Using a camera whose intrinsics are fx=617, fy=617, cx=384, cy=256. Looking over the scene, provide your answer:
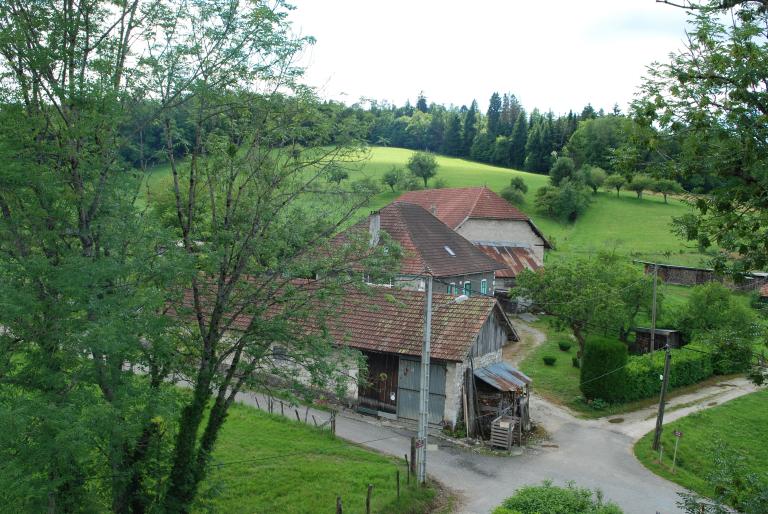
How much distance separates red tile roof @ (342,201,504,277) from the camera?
99.6ft

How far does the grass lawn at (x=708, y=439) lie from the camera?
19169 millimetres

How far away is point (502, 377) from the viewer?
21.9m

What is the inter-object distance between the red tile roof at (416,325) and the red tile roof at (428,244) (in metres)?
6.43

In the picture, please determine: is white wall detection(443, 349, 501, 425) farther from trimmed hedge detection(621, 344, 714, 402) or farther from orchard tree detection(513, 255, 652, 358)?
orchard tree detection(513, 255, 652, 358)

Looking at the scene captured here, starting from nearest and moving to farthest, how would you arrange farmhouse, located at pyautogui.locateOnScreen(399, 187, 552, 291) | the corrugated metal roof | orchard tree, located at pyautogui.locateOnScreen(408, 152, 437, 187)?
the corrugated metal roof < farmhouse, located at pyautogui.locateOnScreen(399, 187, 552, 291) < orchard tree, located at pyautogui.locateOnScreen(408, 152, 437, 187)

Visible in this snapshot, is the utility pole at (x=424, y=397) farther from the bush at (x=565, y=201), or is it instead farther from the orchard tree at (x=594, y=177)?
the orchard tree at (x=594, y=177)

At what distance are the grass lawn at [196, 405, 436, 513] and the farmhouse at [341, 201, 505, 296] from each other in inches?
464

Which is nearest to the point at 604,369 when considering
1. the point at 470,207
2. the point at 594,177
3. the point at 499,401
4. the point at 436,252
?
the point at 499,401

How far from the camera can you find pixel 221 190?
12578 millimetres

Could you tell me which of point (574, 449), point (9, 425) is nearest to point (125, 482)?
point (9, 425)

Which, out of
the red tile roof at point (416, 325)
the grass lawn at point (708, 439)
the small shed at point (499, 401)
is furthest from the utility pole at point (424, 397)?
the grass lawn at point (708, 439)

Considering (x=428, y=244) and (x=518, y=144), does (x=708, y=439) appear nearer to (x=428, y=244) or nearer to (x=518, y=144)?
(x=428, y=244)

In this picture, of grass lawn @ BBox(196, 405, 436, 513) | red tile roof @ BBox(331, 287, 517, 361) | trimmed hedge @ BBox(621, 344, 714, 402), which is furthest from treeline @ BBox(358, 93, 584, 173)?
grass lawn @ BBox(196, 405, 436, 513)

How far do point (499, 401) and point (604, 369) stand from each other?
642 cm
